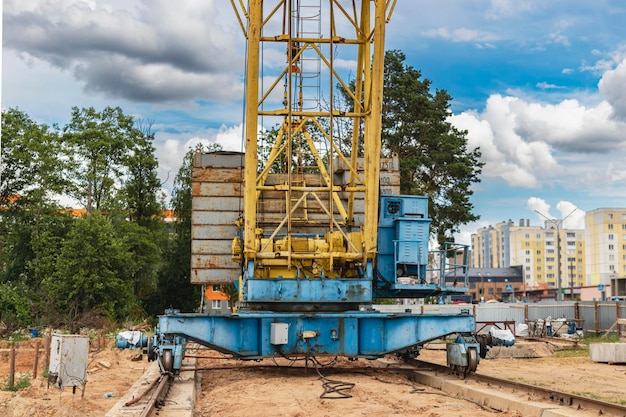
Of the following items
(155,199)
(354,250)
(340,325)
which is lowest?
(340,325)

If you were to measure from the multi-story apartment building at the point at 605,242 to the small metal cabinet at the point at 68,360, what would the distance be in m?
123

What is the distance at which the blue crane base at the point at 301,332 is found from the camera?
45.0 ft

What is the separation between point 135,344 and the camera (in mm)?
15203

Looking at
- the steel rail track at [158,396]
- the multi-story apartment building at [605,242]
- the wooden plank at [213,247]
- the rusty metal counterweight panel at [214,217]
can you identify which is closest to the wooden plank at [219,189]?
the rusty metal counterweight panel at [214,217]

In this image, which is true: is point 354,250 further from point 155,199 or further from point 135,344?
point 155,199

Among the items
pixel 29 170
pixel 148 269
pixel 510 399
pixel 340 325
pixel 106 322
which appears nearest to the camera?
pixel 510 399

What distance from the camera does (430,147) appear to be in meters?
43.4

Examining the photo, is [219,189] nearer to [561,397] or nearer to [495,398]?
[495,398]

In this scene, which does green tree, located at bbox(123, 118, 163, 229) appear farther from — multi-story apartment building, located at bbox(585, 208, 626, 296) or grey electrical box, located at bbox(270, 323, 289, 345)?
multi-story apartment building, located at bbox(585, 208, 626, 296)

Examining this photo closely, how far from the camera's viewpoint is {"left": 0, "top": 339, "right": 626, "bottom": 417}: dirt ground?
10.6 metres

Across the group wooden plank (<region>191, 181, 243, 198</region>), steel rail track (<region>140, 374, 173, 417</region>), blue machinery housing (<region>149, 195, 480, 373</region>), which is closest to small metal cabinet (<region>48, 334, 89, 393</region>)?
steel rail track (<region>140, 374, 173, 417</region>)

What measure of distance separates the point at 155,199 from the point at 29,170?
9.92 m

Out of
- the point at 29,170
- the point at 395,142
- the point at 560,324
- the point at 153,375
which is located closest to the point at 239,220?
the point at 153,375

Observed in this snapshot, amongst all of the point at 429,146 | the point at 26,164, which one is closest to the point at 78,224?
the point at 26,164
